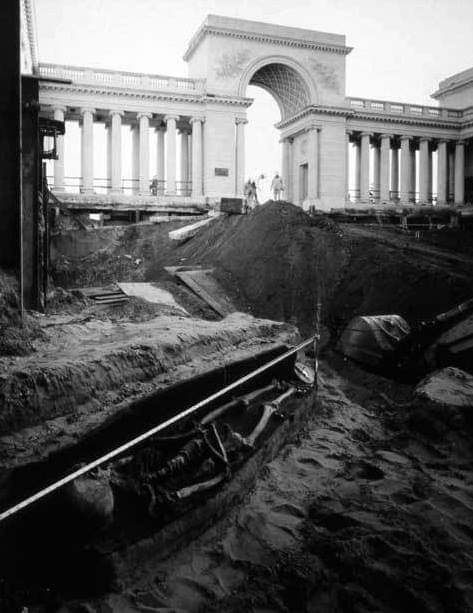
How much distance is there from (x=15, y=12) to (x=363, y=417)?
7254 millimetres

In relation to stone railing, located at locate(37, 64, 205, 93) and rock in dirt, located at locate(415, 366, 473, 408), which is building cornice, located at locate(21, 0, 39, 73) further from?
rock in dirt, located at locate(415, 366, 473, 408)

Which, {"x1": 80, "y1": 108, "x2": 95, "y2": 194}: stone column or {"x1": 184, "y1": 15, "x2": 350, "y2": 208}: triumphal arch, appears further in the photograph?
{"x1": 184, "y1": 15, "x2": 350, "y2": 208}: triumphal arch

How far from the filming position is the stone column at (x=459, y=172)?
38500mm

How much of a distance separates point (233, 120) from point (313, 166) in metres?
6.27

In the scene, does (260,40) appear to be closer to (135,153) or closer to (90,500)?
(135,153)

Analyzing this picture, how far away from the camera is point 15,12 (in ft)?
21.0

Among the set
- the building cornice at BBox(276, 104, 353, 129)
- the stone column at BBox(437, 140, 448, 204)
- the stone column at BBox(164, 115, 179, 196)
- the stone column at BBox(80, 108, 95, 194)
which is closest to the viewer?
the stone column at BBox(80, 108, 95, 194)

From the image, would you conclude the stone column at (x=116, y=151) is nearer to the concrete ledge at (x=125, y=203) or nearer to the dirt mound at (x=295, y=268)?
the concrete ledge at (x=125, y=203)

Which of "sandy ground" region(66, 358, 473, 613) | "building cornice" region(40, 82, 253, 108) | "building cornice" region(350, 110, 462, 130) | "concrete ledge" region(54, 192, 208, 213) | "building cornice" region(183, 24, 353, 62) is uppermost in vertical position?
"building cornice" region(183, 24, 353, 62)

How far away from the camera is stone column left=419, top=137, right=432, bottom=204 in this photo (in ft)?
122

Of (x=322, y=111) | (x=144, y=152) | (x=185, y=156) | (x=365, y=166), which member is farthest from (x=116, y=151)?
(x=365, y=166)

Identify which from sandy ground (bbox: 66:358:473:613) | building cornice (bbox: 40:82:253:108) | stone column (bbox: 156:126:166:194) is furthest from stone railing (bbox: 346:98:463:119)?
sandy ground (bbox: 66:358:473:613)

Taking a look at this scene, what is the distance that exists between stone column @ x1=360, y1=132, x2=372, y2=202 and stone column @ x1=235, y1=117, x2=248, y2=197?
9473 millimetres

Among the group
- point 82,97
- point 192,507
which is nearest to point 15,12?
point 192,507
